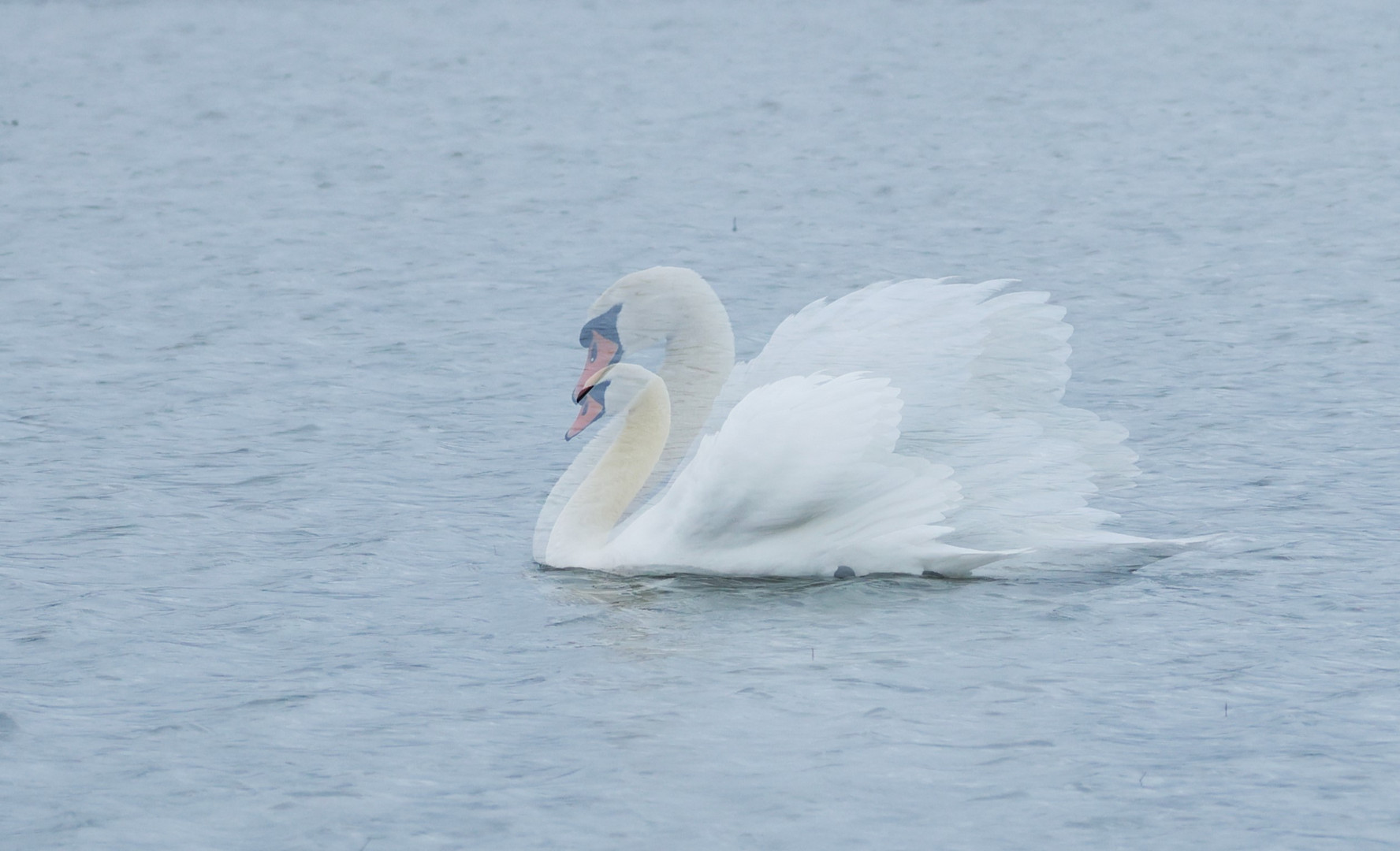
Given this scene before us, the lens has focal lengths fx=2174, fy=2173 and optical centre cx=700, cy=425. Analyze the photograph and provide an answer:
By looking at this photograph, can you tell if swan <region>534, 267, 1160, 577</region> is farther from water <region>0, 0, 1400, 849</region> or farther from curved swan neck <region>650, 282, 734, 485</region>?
water <region>0, 0, 1400, 849</region>

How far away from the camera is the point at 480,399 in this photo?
471 inches

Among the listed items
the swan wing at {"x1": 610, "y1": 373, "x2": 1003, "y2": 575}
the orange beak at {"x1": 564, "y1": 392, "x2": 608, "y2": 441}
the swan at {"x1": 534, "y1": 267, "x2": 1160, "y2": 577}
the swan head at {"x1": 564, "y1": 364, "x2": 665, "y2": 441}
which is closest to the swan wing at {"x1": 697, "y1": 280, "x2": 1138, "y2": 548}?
the swan at {"x1": 534, "y1": 267, "x2": 1160, "y2": 577}

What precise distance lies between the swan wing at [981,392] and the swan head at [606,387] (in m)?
0.36

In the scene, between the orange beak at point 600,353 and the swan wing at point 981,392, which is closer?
the swan wing at point 981,392

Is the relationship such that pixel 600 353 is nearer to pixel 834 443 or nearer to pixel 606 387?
pixel 606 387

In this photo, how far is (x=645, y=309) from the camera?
945 centimetres

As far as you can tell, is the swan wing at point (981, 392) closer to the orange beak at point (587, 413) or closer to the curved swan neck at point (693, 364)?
the curved swan neck at point (693, 364)

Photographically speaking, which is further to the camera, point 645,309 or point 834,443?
point 645,309

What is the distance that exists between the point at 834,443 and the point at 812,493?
22cm

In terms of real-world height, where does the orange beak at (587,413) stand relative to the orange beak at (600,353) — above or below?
below

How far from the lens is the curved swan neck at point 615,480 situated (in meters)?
9.09

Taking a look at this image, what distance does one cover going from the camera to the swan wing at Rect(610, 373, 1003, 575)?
841 centimetres

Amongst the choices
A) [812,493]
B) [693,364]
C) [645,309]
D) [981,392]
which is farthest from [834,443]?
[645,309]

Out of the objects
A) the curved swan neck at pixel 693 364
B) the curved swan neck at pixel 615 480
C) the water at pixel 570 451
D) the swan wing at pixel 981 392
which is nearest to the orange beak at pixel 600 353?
the curved swan neck at pixel 615 480
